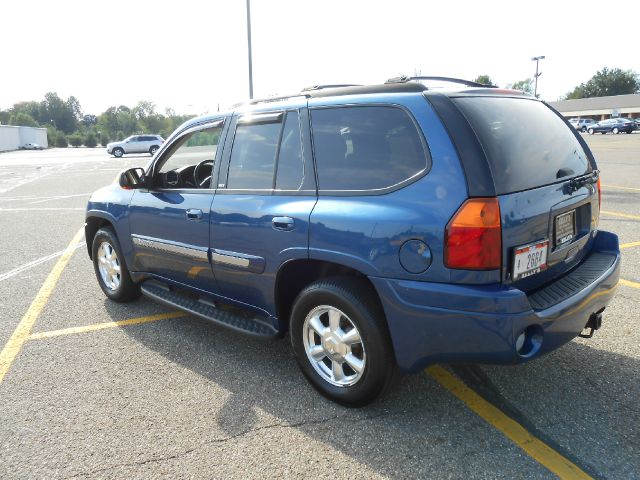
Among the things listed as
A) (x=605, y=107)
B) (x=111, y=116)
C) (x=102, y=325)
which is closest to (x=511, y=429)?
(x=102, y=325)

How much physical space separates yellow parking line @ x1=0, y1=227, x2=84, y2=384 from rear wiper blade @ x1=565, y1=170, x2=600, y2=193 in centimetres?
385

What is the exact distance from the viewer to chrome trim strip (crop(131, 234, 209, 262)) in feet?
11.9

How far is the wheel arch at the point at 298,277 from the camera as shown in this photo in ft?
9.30

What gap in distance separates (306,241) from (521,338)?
1.22m

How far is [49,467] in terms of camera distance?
8.23 ft

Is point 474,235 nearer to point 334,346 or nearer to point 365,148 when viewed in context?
point 365,148

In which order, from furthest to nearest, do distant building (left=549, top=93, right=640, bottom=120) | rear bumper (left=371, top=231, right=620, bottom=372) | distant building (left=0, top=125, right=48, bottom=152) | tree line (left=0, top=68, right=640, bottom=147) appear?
tree line (left=0, top=68, right=640, bottom=147), distant building (left=549, top=93, right=640, bottom=120), distant building (left=0, top=125, right=48, bottom=152), rear bumper (left=371, top=231, right=620, bottom=372)

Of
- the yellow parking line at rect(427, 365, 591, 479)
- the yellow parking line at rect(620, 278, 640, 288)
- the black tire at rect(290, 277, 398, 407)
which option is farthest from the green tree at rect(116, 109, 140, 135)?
the yellow parking line at rect(427, 365, 591, 479)

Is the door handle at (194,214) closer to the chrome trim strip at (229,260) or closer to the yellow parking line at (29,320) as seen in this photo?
the chrome trim strip at (229,260)

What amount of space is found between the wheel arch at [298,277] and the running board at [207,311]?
0.15 meters

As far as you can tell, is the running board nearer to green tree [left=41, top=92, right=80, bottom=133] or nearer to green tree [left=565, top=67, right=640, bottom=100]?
green tree [left=565, top=67, right=640, bottom=100]

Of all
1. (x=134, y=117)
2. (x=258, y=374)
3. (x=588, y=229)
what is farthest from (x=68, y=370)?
(x=134, y=117)

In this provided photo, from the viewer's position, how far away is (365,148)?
276 cm

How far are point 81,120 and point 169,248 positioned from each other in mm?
189294
